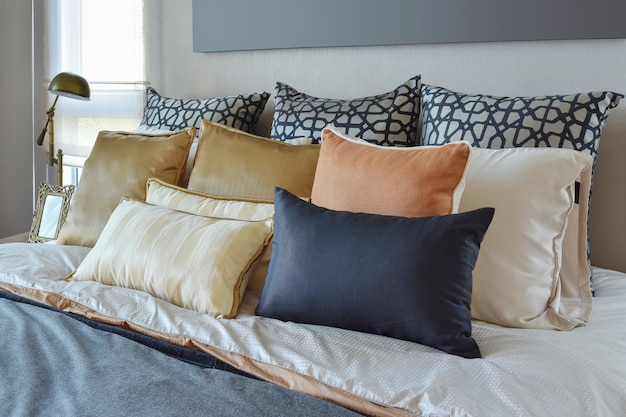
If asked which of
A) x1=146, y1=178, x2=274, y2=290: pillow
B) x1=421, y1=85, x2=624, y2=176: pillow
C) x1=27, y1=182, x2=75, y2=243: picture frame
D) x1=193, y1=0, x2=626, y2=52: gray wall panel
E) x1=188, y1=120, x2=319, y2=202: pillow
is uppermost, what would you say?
x1=193, y1=0, x2=626, y2=52: gray wall panel

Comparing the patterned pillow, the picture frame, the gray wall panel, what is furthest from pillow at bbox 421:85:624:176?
the picture frame

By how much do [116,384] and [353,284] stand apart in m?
0.48

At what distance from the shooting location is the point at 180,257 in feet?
5.45

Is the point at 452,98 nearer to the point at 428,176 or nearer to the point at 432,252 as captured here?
the point at 428,176

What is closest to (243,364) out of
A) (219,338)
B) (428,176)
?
(219,338)

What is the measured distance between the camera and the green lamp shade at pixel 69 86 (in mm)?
2836

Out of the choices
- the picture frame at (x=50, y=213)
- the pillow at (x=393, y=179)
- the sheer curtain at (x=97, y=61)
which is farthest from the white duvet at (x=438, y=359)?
the sheer curtain at (x=97, y=61)

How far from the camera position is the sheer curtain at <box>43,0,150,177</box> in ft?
10.4

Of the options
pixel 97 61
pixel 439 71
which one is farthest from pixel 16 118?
pixel 439 71

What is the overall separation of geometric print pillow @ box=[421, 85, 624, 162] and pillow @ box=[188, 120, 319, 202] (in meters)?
0.39

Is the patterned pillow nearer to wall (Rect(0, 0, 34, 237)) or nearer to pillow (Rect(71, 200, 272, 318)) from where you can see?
pillow (Rect(71, 200, 272, 318))

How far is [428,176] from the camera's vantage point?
154cm

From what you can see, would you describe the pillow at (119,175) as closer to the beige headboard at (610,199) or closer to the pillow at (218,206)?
the pillow at (218,206)

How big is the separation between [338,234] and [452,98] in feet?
2.55
